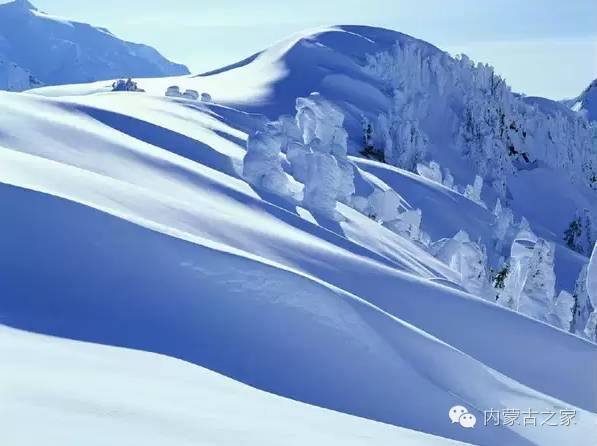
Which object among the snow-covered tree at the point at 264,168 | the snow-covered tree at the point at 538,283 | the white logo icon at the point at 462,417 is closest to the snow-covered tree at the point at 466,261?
the snow-covered tree at the point at 538,283

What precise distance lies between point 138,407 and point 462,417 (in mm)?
3491

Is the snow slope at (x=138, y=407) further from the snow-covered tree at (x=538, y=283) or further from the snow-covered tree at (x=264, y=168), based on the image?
the snow-covered tree at (x=538, y=283)

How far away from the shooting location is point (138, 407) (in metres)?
4.90

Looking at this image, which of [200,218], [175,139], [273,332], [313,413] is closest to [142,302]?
[273,332]

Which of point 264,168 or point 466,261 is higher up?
point 264,168

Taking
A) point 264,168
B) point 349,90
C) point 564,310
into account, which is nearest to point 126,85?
point 349,90

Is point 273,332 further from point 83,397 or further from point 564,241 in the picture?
point 564,241

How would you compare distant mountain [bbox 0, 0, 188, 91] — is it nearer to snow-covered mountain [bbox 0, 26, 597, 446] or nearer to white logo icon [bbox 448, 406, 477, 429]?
snow-covered mountain [bbox 0, 26, 597, 446]

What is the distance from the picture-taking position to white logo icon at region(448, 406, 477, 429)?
7066 mm

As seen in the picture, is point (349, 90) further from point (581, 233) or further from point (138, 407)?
point (138, 407)

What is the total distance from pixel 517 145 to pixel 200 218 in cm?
6778

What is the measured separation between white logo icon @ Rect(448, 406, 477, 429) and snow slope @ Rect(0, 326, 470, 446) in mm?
900

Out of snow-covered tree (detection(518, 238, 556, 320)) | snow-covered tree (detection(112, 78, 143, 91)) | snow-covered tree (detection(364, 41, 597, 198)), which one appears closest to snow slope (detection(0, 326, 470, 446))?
snow-covered tree (detection(518, 238, 556, 320))

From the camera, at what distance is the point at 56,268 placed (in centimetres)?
732
